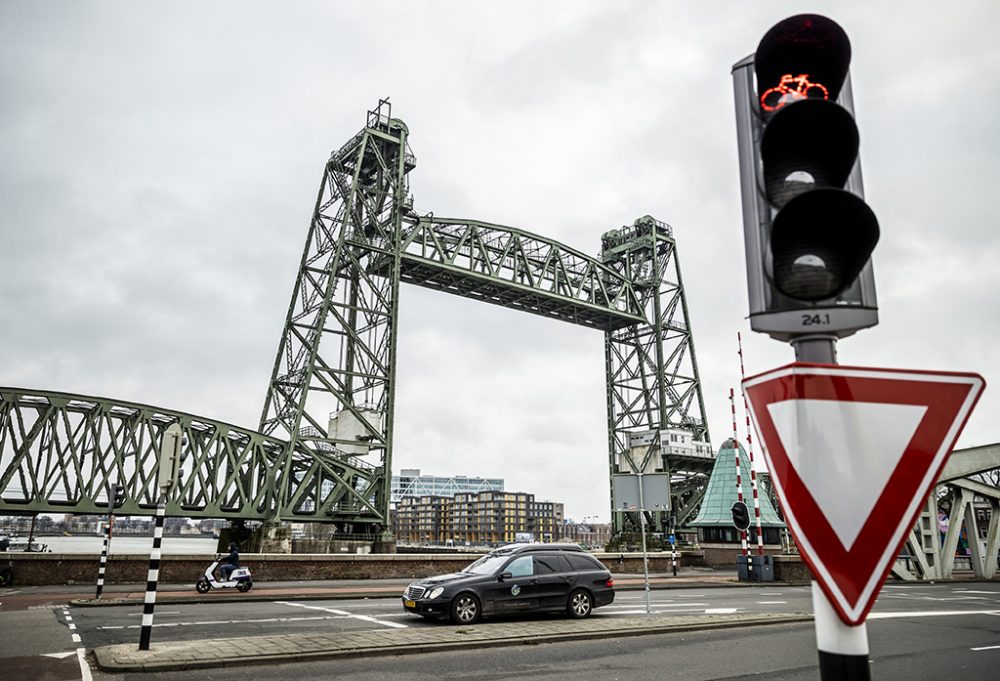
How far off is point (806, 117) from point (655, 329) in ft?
193

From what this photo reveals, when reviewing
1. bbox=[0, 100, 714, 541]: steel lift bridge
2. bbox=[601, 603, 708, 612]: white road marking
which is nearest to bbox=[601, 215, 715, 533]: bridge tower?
bbox=[0, 100, 714, 541]: steel lift bridge

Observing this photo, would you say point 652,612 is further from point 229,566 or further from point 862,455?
point 862,455

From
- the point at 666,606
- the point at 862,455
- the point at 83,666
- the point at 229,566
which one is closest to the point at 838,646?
the point at 862,455

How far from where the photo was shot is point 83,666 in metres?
9.38

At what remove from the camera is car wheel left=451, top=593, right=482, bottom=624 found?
1374 cm

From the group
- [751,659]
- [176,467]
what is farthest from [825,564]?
[176,467]

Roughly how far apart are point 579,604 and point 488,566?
2.20m

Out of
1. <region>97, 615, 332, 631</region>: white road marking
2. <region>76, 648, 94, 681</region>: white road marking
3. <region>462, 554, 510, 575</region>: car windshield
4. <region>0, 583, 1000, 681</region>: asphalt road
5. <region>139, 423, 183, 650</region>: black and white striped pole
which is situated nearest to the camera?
<region>76, 648, 94, 681</region>: white road marking

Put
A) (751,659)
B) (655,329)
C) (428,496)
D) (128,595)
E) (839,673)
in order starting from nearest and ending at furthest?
(839,673)
(751,659)
(128,595)
(655,329)
(428,496)

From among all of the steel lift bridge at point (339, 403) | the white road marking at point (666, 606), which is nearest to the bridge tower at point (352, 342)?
the steel lift bridge at point (339, 403)

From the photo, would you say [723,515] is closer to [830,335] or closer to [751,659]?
[751,659]

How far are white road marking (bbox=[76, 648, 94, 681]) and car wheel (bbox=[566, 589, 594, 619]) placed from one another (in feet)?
29.7

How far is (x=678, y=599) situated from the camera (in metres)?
20.4

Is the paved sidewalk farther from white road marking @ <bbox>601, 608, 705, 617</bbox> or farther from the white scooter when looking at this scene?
the white scooter
